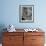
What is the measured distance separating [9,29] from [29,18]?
31.2 inches

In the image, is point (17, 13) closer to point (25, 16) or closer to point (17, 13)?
point (17, 13)

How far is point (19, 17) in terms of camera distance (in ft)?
13.2

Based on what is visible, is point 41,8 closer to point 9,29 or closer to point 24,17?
point 24,17

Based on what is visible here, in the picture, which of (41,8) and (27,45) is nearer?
(27,45)

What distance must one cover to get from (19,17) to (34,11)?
52cm

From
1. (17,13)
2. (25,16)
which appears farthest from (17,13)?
(25,16)

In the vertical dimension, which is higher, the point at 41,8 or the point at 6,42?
the point at 41,8

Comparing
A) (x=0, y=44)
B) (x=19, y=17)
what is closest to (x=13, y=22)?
(x=19, y=17)

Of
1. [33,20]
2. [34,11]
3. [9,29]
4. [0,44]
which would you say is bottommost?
[0,44]

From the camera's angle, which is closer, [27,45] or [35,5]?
[27,45]

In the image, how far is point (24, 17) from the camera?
4020 mm

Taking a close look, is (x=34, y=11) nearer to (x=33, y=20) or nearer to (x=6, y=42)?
(x=33, y=20)

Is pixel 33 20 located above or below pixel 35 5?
below

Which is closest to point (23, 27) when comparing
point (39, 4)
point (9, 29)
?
point (9, 29)
